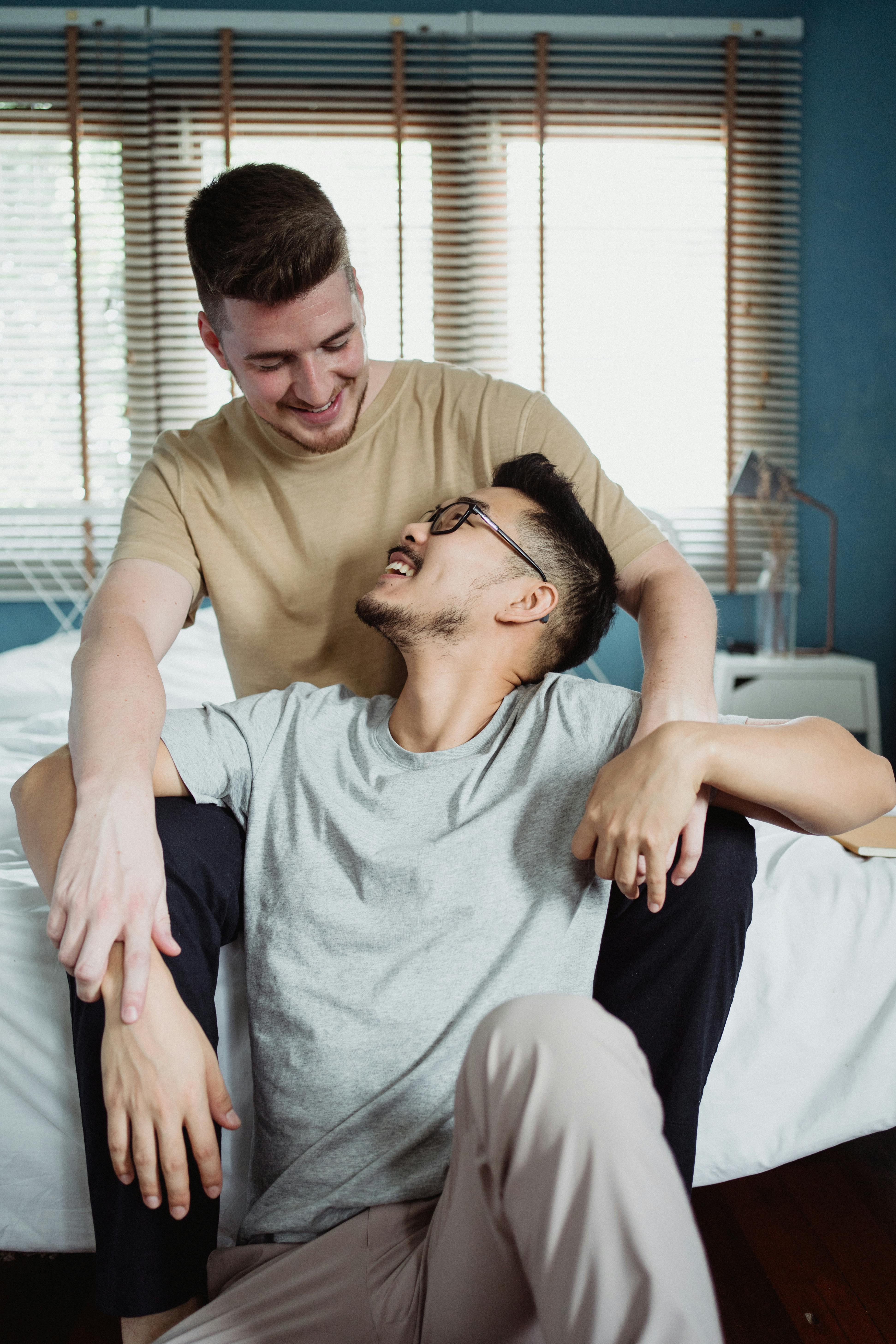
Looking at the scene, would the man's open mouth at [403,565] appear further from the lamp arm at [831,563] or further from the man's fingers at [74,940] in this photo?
the lamp arm at [831,563]

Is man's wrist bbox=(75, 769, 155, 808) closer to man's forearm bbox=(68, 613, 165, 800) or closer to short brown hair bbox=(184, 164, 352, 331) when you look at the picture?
man's forearm bbox=(68, 613, 165, 800)

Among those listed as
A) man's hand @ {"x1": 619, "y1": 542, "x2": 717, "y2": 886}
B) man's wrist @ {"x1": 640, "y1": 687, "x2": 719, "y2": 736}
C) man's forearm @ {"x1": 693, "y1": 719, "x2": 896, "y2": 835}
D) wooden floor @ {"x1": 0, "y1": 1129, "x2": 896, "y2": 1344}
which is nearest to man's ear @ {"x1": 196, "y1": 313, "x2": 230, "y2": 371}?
man's hand @ {"x1": 619, "y1": 542, "x2": 717, "y2": 886}

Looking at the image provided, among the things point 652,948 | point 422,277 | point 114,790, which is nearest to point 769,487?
point 422,277

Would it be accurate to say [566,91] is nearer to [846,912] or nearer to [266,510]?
[266,510]

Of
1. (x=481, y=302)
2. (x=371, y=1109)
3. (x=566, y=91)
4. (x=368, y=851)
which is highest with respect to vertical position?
(x=566, y=91)

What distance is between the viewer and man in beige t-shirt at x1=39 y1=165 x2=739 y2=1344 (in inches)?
40.3

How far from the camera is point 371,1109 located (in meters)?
0.89

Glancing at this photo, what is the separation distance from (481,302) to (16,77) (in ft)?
5.42

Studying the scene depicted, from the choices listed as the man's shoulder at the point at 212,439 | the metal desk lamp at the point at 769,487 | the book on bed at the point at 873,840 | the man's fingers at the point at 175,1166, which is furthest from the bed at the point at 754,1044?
the metal desk lamp at the point at 769,487

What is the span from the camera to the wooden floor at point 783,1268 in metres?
1.04

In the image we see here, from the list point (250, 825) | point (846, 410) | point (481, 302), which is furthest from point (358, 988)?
point (846, 410)

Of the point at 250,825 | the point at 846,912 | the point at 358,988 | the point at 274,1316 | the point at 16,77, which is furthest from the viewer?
the point at 16,77

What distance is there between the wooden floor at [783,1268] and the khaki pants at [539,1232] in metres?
0.42

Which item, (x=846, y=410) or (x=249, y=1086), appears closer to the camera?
(x=249, y=1086)
